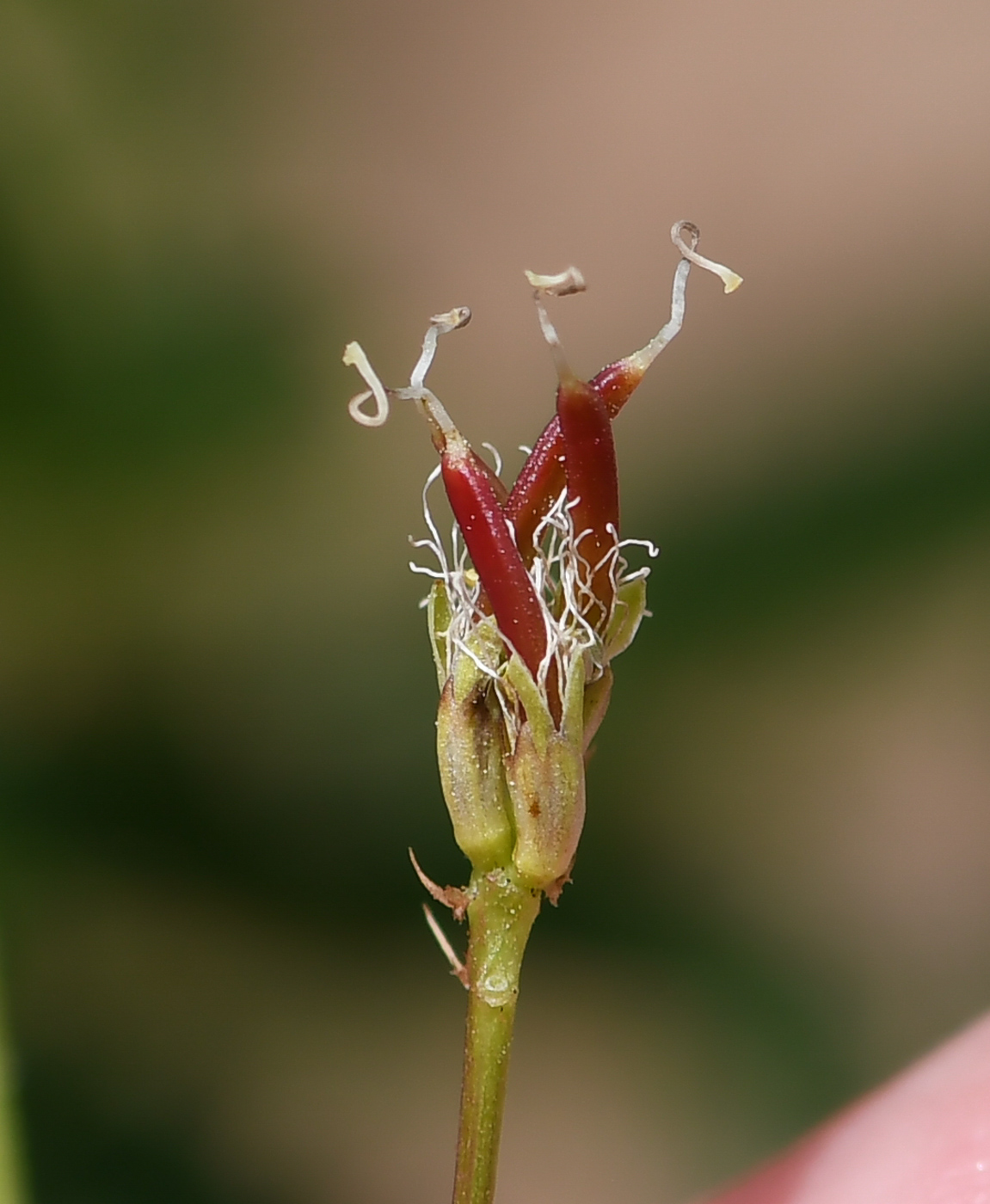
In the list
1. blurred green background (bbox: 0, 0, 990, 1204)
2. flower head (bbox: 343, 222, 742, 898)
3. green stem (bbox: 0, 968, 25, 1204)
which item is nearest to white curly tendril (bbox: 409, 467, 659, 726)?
flower head (bbox: 343, 222, 742, 898)

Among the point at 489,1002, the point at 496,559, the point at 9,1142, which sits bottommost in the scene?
the point at 9,1142

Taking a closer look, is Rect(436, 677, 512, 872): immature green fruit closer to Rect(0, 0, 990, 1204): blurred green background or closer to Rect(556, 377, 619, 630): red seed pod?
Rect(556, 377, 619, 630): red seed pod

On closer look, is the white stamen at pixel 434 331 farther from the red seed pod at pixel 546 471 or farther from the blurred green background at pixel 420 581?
the blurred green background at pixel 420 581

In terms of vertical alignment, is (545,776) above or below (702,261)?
below

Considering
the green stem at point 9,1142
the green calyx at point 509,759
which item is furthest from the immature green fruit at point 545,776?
the green stem at point 9,1142

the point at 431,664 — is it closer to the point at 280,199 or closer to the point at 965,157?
the point at 280,199

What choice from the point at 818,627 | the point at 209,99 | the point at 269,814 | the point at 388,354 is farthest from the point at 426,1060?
the point at 209,99

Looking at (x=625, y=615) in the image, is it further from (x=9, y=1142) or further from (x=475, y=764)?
(x=9, y=1142)

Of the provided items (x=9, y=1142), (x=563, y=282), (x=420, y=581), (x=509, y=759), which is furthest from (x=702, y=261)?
(x=9, y=1142)
